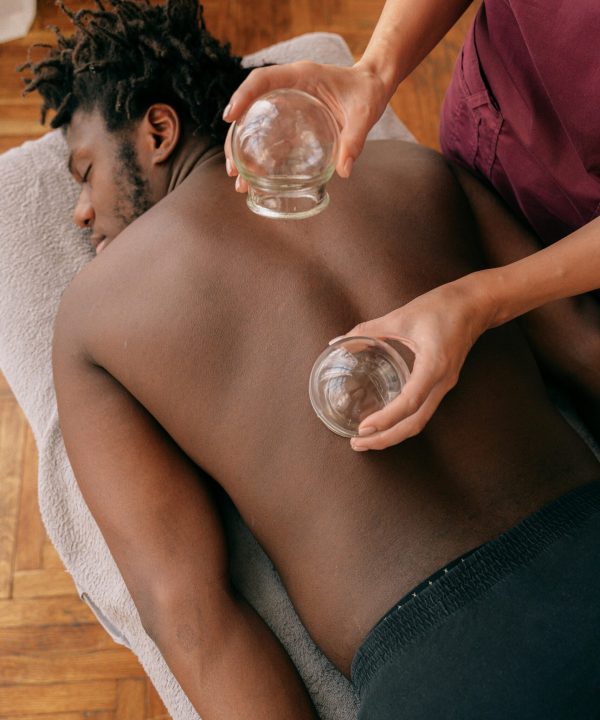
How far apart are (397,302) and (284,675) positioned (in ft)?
1.62

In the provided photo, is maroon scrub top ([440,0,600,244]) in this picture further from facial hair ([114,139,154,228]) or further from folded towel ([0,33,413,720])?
facial hair ([114,139,154,228])

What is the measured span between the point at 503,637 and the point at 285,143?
54cm

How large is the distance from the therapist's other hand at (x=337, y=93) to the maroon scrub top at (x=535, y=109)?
0.21 meters

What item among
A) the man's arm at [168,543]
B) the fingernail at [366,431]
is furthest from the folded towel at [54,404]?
the fingernail at [366,431]

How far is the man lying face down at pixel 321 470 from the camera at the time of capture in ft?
2.40

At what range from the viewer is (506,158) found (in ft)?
3.39

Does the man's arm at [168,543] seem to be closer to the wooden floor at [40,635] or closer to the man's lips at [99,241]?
the man's lips at [99,241]

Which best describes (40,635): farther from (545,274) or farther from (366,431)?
(545,274)

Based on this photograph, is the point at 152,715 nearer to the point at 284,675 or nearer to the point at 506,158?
the point at 284,675

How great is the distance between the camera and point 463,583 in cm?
75

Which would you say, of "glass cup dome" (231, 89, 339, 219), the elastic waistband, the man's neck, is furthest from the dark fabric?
the man's neck

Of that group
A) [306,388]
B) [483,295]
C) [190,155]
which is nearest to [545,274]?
[483,295]

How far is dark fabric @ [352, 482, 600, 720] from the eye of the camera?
0.69 meters

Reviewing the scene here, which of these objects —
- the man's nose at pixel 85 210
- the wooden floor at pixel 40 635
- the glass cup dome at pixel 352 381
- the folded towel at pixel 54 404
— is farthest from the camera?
the wooden floor at pixel 40 635
